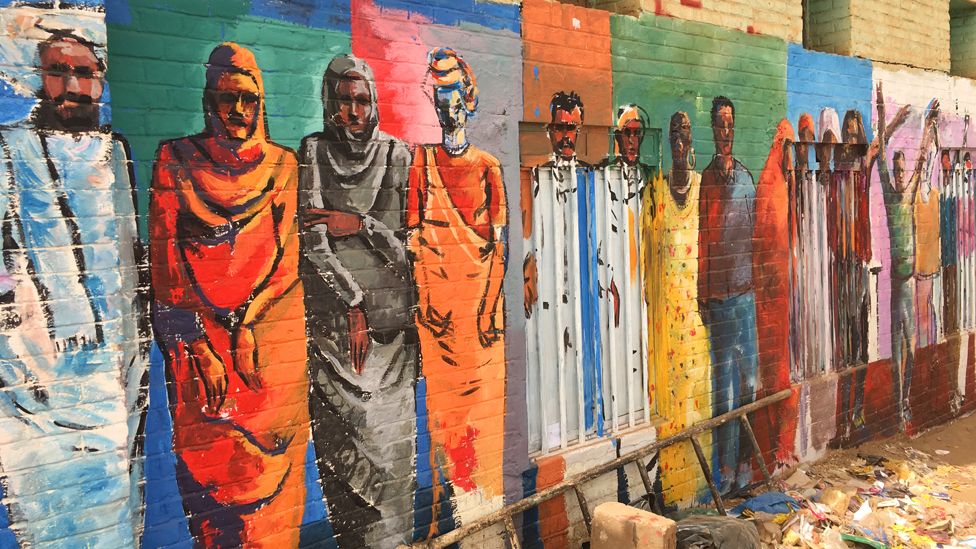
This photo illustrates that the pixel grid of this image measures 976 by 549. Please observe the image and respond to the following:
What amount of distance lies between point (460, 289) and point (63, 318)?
82.1 inches

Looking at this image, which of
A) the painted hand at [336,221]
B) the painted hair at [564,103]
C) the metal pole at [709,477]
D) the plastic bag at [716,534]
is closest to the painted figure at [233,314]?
the painted hand at [336,221]

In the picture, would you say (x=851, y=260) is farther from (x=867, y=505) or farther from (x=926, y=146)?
(x=867, y=505)

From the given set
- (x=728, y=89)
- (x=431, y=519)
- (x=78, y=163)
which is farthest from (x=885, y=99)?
(x=78, y=163)

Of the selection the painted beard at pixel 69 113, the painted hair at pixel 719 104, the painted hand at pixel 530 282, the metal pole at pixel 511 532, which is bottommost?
the metal pole at pixel 511 532

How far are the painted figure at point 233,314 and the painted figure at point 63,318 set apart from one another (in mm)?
323

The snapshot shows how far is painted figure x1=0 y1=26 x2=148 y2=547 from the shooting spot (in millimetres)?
2857

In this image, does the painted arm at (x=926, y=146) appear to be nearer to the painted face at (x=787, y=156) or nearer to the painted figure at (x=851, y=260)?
the painted figure at (x=851, y=260)

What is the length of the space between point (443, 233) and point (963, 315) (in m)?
7.52

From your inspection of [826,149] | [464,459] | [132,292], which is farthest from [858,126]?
[132,292]

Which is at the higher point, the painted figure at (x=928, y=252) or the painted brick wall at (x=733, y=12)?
the painted brick wall at (x=733, y=12)

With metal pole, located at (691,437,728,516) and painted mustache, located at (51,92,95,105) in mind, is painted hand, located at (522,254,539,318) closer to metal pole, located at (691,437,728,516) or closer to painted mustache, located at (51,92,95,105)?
metal pole, located at (691,437,728,516)

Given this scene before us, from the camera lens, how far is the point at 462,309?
178 inches

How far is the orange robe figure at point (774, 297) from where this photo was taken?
6.54m

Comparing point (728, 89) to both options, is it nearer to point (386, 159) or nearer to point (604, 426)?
point (604, 426)
